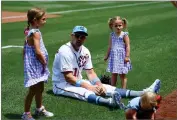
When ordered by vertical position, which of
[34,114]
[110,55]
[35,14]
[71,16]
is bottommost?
[34,114]

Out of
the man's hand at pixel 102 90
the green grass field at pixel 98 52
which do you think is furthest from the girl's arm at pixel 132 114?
the man's hand at pixel 102 90

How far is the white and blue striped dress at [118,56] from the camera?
7.76 m

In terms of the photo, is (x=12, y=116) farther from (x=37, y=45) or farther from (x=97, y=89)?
(x=97, y=89)

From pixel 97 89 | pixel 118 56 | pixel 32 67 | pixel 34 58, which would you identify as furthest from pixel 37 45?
pixel 118 56

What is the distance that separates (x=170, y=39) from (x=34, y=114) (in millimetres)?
7822

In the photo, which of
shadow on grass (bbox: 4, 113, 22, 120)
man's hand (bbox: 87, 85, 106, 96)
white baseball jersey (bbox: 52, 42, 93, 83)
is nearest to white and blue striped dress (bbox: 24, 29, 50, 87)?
shadow on grass (bbox: 4, 113, 22, 120)

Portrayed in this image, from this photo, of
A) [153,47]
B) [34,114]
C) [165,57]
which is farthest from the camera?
[153,47]

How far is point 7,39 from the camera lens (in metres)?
13.6

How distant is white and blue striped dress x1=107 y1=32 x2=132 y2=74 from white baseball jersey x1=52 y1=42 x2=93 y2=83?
0.64 m

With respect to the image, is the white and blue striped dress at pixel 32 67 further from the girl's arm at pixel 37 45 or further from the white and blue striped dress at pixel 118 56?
the white and blue striped dress at pixel 118 56

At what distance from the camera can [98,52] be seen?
11414 millimetres

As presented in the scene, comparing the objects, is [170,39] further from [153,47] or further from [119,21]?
[119,21]

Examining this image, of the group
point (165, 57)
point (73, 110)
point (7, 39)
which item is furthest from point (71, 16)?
point (73, 110)

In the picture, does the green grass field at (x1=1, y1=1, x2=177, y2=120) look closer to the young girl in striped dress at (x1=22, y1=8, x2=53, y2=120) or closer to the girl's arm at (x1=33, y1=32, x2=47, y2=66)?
the young girl in striped dress at (x1=22, y1=8, x2=53, y2=120)
